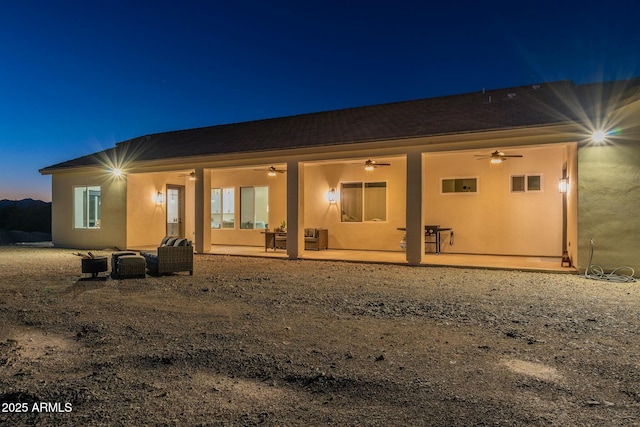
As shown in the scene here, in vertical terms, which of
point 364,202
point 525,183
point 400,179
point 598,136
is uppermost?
point 598,136

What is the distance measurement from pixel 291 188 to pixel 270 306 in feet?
19.8

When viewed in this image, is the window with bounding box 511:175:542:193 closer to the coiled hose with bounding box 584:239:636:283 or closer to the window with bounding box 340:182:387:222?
the coiled hose with bounding box 584:239:636:283

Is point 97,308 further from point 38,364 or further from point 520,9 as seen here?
point 520,9

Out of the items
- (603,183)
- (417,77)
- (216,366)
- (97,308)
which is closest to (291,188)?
(97,308)

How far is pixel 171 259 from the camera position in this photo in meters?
8.40

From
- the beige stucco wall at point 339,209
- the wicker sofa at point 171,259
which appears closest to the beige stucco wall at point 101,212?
the wicker sofa at point 171,259

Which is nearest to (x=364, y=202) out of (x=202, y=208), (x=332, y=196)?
(x=332, y=196)

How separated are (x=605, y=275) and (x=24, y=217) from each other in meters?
38.5

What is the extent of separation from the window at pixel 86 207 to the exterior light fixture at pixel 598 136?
15.1 m

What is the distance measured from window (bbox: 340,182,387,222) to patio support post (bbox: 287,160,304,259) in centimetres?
275

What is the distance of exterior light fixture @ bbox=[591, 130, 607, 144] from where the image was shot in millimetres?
7871

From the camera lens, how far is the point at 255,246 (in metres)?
14.9

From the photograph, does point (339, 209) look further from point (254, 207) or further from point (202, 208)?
point (202, 208)

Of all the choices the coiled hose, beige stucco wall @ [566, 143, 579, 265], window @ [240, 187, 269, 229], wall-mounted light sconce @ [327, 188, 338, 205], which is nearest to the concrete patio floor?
the coiled hose
